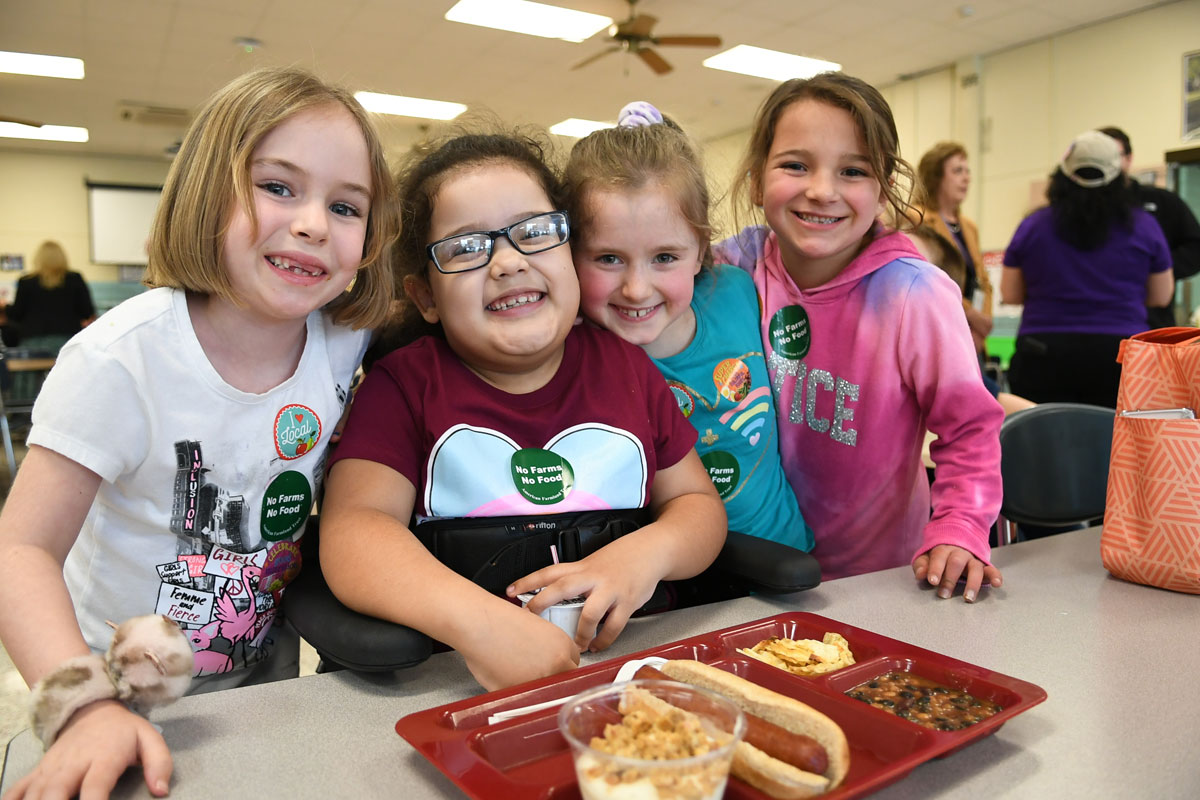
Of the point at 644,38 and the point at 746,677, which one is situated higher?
the point at 644,38

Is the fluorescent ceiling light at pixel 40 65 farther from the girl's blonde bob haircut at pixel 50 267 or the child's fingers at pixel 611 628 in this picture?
the child's fingers at pixel 611 628

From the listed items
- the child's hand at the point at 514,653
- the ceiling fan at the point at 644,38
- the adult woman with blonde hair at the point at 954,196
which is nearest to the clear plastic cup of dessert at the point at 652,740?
the child's hand at the point at 514,653

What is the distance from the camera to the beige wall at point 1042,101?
625 cm

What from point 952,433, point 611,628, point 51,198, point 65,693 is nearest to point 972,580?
point 952,433

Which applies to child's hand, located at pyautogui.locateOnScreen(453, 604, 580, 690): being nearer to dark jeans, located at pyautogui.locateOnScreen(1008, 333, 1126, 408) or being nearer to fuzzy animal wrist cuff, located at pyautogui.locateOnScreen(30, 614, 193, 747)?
fuzzy animal wrist cuff, located at pyautogui.locateOnScreen(30, 614, 193, 747)

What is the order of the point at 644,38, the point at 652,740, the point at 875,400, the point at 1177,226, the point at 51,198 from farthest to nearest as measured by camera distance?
the point at 51,198
the point at 644,38
the point at 1177,226
the point at 875,400
the point at 652,740

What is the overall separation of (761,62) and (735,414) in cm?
666

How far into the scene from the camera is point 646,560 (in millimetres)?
1065

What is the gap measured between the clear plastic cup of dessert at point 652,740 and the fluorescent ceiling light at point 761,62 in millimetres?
7061

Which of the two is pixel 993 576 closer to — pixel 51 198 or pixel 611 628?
pixel 611 628

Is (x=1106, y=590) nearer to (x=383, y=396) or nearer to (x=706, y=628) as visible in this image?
(x=706, y=628)

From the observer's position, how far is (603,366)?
1.33m

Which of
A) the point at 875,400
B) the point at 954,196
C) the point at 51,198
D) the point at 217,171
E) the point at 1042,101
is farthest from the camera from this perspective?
the point at 51,198

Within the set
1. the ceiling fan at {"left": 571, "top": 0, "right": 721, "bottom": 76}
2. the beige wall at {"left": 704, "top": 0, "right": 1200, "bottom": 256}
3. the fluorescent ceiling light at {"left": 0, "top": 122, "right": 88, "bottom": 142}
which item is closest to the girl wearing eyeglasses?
the beige wall at {"left": 704, "top": 0, "right": 1200, "bottom": 256}
